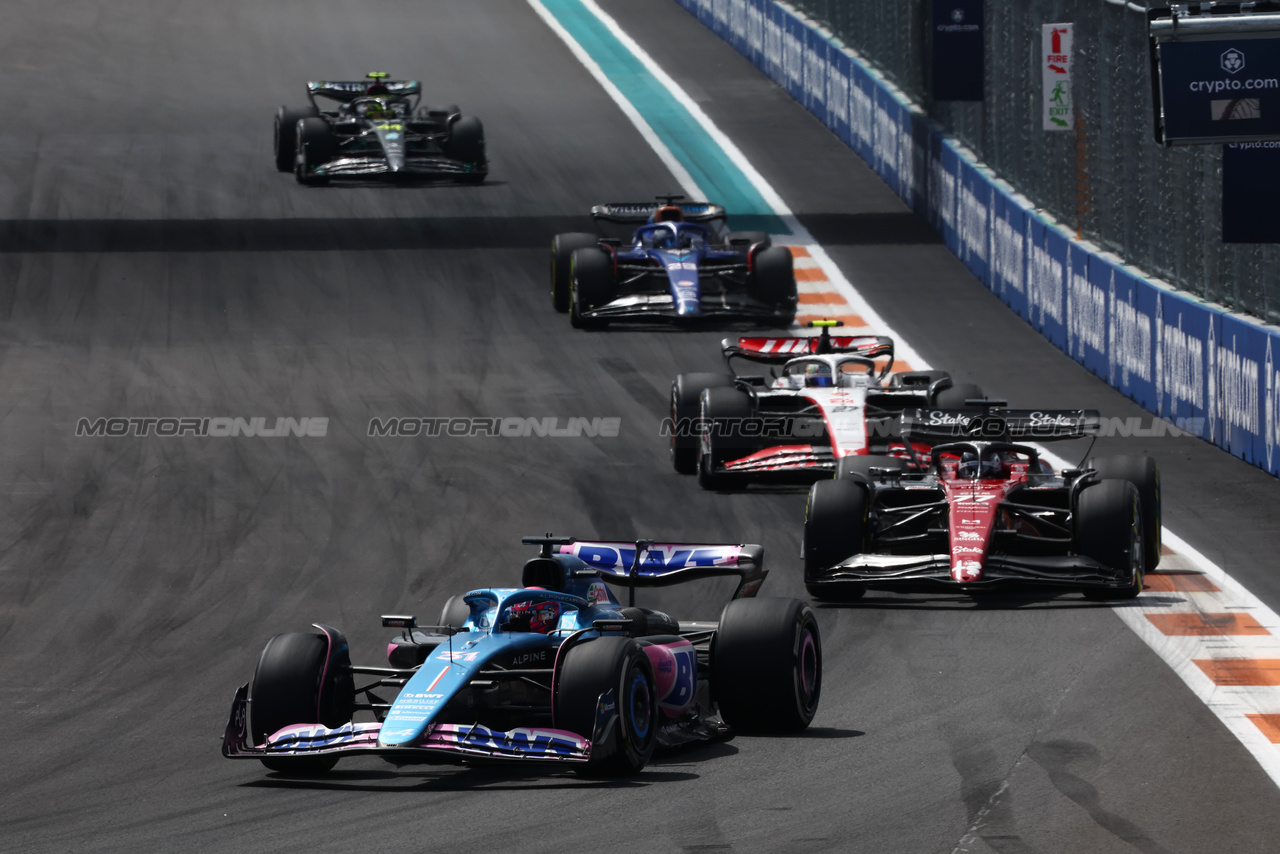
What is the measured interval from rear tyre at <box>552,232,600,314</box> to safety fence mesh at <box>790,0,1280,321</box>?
18.8ft

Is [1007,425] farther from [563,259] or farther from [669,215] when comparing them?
[563,259]

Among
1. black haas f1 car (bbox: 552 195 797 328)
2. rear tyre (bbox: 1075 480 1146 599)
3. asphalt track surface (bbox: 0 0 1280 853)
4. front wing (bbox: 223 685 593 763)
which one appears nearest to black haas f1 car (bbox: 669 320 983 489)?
asphalt track surface (bbox: 0 0 1280 853)

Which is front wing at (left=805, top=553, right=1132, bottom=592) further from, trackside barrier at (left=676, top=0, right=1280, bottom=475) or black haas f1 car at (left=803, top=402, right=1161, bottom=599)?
trackside barrier at (left=676, top=0, right=1280, bottom=475)

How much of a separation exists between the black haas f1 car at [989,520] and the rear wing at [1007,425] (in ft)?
0.03

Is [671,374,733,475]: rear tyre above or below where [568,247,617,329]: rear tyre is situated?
below

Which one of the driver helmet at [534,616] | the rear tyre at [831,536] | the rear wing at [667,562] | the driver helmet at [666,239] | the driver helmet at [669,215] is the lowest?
the rear tyre at [831,536]

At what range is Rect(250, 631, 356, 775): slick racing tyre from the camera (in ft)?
32.8

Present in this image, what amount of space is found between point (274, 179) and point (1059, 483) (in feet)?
68.0

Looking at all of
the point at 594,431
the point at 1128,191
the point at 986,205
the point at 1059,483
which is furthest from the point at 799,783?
the point at 986,205

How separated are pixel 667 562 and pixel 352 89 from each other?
823 inches

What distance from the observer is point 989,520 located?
1416cm

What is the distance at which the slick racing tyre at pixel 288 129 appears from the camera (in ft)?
106

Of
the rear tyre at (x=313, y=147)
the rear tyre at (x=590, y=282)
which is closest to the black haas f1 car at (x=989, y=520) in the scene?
the rear tyre at (x=590, y=282)

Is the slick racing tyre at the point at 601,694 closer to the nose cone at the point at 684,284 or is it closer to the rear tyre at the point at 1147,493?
the rear tyre at the point at 1147,493
